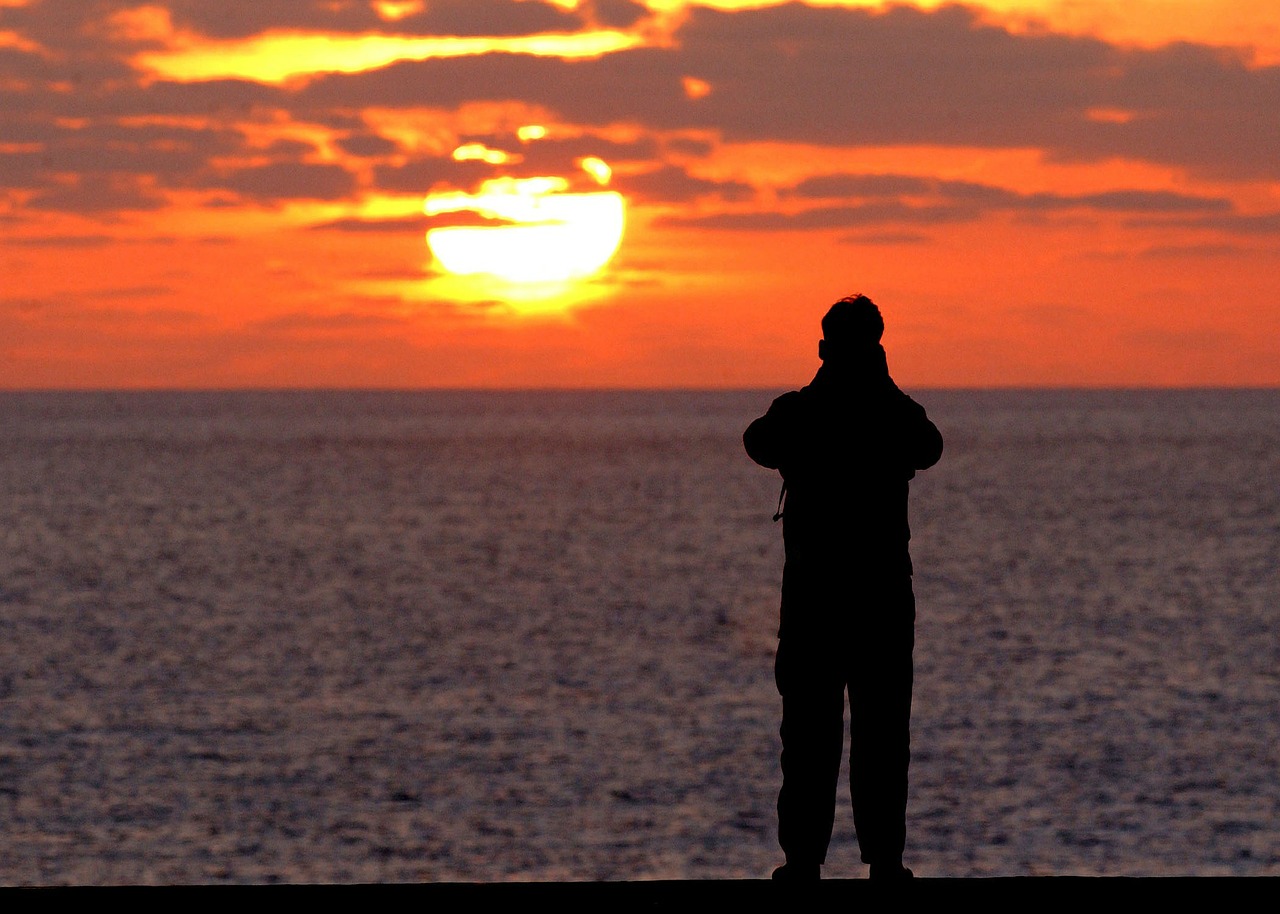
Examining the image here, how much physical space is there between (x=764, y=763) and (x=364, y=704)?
12202 millimetres

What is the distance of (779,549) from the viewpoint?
84.6 m

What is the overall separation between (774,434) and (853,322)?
1.94 feet

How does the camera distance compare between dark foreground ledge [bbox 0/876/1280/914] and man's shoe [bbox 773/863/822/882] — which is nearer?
man's shoe [bbox 773/863/822/882]

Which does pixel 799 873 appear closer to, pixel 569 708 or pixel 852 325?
pixel 852 325

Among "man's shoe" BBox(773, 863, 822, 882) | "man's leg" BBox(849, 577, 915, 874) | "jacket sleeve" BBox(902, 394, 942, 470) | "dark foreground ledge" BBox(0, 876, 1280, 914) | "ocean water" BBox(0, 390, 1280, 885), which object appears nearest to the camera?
"jacket sleeve" BBox(902, 394, 942, 470)

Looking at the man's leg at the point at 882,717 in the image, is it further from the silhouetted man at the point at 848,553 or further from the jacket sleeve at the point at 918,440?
the jacket sleeve at the point at 918,440

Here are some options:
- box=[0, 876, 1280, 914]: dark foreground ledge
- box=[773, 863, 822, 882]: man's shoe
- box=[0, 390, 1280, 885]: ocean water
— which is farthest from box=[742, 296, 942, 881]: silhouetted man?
box=[0, 390, 1280, 885]: ocean water

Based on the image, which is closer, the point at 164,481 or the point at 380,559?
the point at 380,559

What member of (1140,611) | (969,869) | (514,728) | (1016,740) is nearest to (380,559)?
(1140,611)

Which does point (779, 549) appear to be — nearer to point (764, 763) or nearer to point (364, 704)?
point (364, 704)

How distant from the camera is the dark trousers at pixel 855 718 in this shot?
7.51 m

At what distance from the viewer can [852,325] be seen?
742 centimetres

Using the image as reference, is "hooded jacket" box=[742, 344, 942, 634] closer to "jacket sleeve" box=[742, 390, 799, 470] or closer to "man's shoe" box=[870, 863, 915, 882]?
"jacket sleeve" box=[742, 390, 799, 470]

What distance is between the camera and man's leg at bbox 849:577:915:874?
7.50 meters
